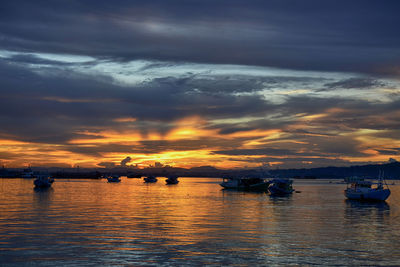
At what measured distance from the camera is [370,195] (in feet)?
315

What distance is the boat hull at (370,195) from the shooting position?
9419 cm

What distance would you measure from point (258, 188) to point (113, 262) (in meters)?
127

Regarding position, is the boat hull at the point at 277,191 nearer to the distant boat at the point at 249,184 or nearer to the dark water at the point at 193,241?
the distant boat at the point at 249,184

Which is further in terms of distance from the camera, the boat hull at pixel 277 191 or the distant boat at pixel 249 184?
the distant boat at pixel 249 184

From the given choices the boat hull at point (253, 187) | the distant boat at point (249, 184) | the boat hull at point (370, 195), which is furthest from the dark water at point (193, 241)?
the distant boat at point (249, 184)

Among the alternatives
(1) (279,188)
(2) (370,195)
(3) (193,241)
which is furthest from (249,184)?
(3) (193,241)

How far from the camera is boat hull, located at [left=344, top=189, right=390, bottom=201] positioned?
94188 millimetres

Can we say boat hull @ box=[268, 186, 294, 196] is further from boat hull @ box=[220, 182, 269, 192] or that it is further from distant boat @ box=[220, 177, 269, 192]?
boat hull @ box=[220, 182, 269, 192]

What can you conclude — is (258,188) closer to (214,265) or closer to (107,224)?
(107,224)

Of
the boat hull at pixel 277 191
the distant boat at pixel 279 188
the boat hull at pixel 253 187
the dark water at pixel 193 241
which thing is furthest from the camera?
the boat hull at pixel 253 187

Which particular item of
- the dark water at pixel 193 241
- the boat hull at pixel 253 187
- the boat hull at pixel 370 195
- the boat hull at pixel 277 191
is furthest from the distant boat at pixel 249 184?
the dark water at pixel 193 241

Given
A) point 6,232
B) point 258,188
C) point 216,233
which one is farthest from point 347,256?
point 258,188

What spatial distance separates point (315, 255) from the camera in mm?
29953

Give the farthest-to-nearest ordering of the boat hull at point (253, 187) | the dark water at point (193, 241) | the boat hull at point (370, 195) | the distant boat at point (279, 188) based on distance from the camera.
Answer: the boat hull at point (253, 187)
the distant boat at point (279, 188)
the boat hull at point (370, 195)
the dark water at point (193, 241)
